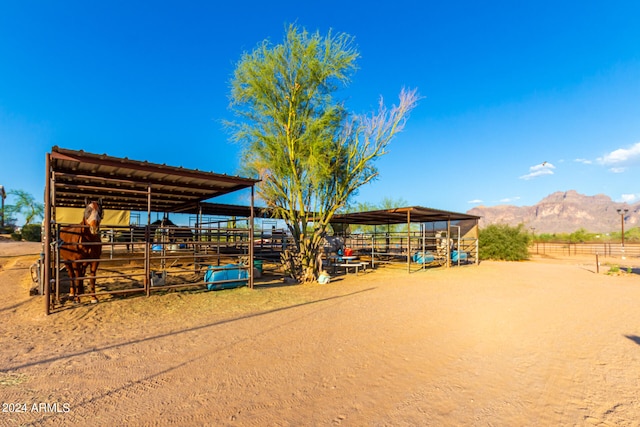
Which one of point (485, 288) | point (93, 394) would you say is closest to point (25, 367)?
point (93, 394)

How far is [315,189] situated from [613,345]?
27.4 ft

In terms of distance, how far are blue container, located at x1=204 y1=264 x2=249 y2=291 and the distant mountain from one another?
8542cm

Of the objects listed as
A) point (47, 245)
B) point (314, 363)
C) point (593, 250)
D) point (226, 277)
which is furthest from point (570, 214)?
point (47, 245)

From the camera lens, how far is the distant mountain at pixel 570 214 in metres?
99.6

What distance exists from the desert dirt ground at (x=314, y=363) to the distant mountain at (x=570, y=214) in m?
85.9

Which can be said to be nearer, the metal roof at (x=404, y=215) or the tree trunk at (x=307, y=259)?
the tree trunk at (x=307, y=259)

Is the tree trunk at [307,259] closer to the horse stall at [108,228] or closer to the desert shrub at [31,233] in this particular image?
the horse stall at [108,228]

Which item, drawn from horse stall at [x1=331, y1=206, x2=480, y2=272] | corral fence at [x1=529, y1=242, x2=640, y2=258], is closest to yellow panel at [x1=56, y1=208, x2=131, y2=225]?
horse stall at [x1=331, y1=206, x2=480, y2=272]

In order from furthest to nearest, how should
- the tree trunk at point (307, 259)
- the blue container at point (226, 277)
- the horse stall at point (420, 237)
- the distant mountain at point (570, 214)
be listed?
the distant mountain at point (570, 214) < the horse stall at point (420, 237) < the tree trunk at point (307, 259) < the blue container at point (226, 277)

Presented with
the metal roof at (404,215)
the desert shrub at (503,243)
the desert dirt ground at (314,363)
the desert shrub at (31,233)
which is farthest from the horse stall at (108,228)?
the desert shrub at (31,233)

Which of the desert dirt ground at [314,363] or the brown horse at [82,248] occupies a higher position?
the brown horse at [82,248]

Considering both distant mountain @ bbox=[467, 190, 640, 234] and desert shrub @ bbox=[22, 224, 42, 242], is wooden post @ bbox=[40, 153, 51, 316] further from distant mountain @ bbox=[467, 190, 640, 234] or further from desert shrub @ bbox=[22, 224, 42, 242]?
distant mountain @ bbox=[467, 190, 640, 234]

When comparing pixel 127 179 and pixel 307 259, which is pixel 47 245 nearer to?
pixel 127 179

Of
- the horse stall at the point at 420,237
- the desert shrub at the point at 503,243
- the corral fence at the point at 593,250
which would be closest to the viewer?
the horse stall at the point at 420,237
